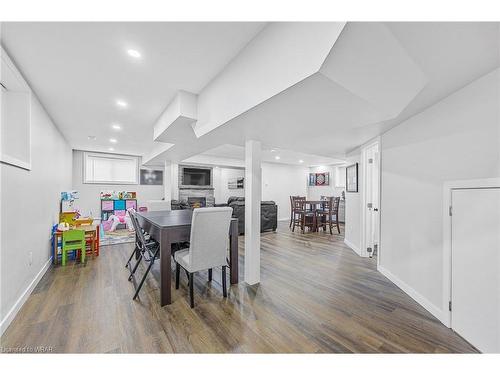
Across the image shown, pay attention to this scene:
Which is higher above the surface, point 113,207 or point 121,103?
point 121,103

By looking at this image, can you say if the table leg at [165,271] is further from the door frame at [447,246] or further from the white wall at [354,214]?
the white wall at [354,214]

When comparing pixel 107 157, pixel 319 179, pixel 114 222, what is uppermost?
pixel 107 157

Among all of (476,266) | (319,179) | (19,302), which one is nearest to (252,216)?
(476,266)

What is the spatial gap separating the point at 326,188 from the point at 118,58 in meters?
8.09

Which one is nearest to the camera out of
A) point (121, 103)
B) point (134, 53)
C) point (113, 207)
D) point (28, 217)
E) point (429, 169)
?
point (134, 53)

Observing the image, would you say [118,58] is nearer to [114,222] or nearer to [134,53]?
[134,53]

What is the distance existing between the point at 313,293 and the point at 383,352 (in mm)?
924

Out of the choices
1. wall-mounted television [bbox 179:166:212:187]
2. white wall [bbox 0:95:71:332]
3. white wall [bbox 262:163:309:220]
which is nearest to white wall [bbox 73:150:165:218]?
wall-mounted television [bbox 179:166:212:187]

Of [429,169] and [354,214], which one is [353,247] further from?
[429,169]

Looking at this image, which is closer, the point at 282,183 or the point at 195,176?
the point at 195,176

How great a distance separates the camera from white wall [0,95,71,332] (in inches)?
70.5

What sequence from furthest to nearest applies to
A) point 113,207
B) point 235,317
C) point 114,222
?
point 113,207
point 114,222
point 235,317

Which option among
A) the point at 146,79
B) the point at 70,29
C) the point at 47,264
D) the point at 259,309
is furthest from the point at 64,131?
the point at 259,309

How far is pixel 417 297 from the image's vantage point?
219 centimetres
